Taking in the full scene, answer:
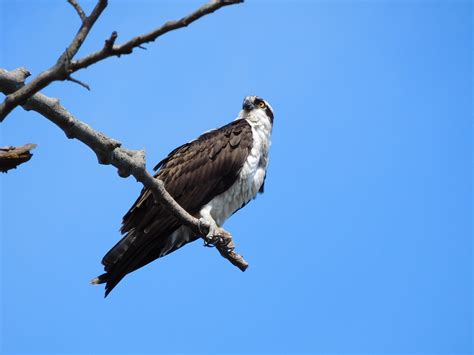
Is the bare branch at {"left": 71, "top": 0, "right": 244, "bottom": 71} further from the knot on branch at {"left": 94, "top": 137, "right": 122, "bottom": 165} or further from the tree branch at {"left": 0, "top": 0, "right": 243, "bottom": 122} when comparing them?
the knot on branch at {"left": 94, "top": 137, "right": 122, "bottom": 165}

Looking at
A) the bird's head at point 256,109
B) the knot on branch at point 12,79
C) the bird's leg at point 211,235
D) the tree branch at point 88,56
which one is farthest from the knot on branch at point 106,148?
the bird's head at point 256,109

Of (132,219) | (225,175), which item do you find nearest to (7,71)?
(132,219)

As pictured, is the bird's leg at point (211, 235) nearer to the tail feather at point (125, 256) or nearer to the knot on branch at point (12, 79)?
the tail feather at point (125, 256)

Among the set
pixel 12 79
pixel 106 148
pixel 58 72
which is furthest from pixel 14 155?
pixel 58 72

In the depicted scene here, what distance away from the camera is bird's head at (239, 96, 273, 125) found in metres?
8.25

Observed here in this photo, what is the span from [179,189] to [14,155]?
9.29ft

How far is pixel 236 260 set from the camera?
6.33 m

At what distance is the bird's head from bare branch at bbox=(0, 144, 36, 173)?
4.32 metres

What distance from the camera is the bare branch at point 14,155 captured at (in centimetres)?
416

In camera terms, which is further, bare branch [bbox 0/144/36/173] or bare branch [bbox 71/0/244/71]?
bare branch [bbox 0/144/36/173]

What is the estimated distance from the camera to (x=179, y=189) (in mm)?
6855

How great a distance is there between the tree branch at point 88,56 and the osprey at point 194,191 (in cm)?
337

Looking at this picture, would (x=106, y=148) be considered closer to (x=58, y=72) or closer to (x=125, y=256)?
(x=58, y=72)

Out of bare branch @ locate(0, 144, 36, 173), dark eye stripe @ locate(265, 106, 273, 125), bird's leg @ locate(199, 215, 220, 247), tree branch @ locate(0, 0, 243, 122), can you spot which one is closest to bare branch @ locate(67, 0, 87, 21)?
tree branch @ locate(0, 0, 243, 122)
